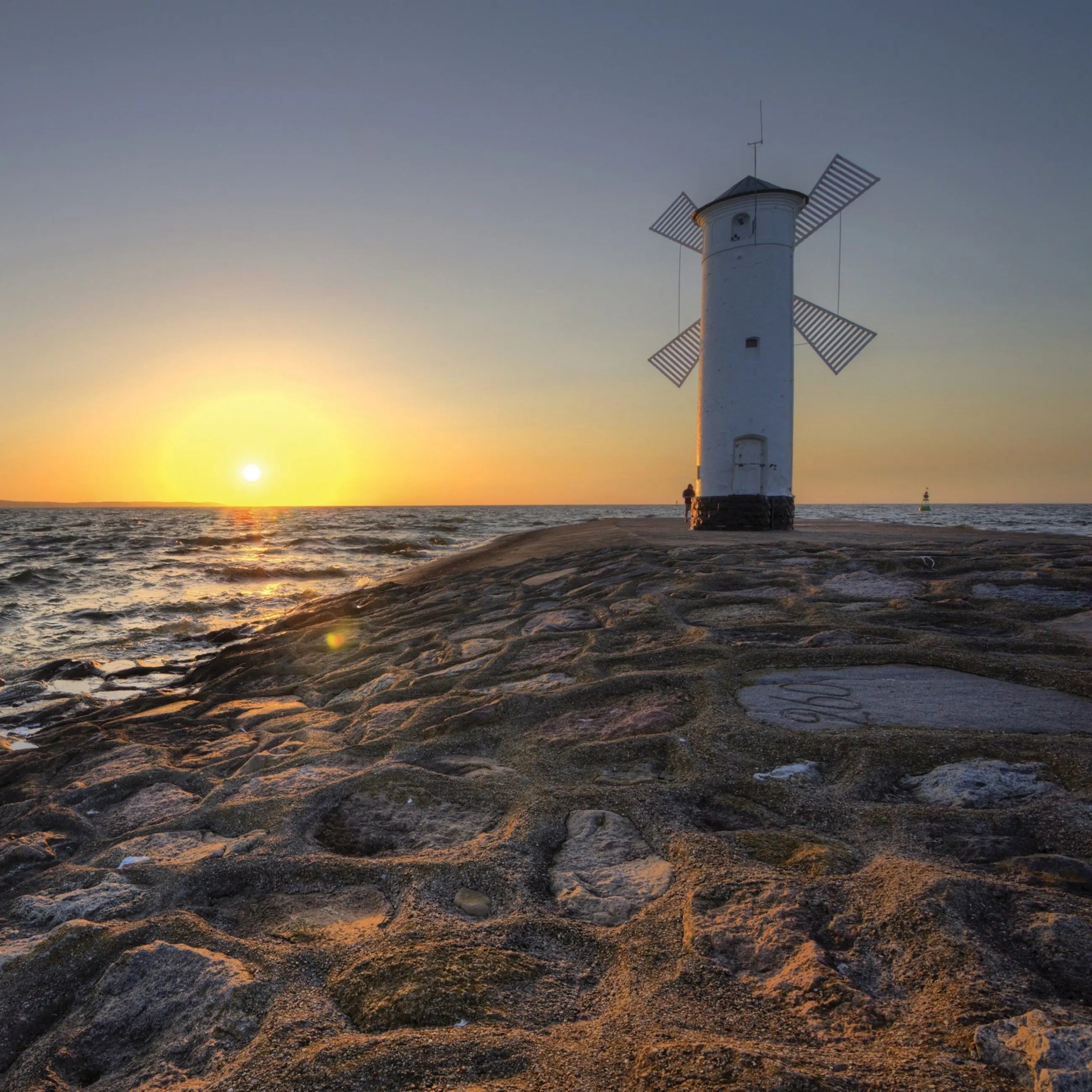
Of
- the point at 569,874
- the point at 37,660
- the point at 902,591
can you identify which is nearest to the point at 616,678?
the point at 569,874

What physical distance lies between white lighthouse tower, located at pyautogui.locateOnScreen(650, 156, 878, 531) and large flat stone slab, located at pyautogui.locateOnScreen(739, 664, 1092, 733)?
1221 centimetres

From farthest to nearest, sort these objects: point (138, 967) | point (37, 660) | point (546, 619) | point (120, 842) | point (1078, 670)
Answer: point (37, 660)
point (546, 619)
point (1078, 670)
point (120, 842)
point (138, 967)

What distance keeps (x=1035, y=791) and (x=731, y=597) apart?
3334 millimetres

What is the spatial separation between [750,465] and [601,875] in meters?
14.4

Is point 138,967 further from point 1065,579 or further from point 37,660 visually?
point 37,660

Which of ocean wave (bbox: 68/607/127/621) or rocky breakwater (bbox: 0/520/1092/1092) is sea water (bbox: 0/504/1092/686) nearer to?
ocean wave (bbox: 68/607/127/621)

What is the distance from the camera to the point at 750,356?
606 inches

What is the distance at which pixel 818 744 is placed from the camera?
115 inches

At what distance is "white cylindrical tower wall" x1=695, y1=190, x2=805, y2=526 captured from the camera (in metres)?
15.4

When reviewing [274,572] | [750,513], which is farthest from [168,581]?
[750,513]

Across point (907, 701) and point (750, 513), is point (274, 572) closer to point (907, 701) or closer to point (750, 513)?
point (750, 513)

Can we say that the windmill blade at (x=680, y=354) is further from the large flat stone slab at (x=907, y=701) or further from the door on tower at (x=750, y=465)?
the large flat stone slab at (x=907, y=701)

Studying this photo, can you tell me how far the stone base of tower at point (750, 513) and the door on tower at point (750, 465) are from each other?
15cm

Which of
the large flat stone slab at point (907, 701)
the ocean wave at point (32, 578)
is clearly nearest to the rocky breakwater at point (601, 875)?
the large flat stone slab at point (907, 701)
